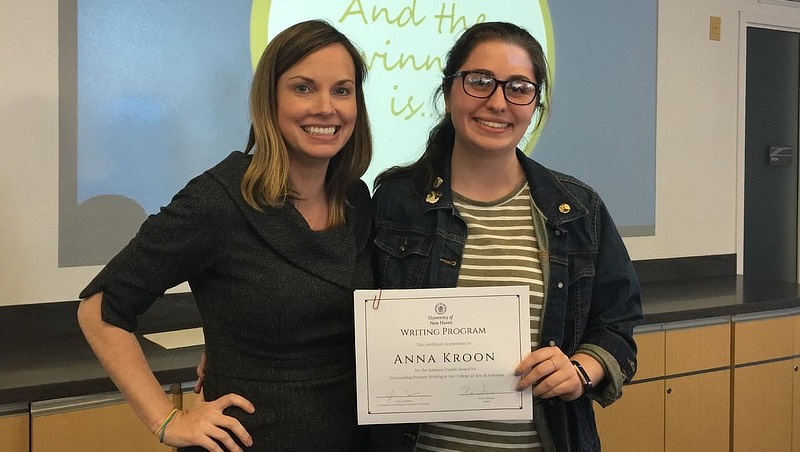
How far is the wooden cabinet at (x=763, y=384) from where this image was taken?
3029mm

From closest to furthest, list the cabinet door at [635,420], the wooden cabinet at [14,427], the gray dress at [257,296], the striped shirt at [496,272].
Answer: the gray dress at [257,296]
the striped shirt at [496,272]
the wooden cabinet at [14,427]
the cabinet door at [635,420]

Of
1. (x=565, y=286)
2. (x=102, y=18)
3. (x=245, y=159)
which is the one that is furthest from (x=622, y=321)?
(x=102, y=18)

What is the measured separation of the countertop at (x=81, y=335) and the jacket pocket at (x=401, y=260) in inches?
32.3

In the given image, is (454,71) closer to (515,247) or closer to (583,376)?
(515,247)

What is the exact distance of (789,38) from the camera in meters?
3.98

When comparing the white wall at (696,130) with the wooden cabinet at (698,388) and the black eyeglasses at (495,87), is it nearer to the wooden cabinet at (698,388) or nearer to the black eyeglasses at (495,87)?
the wooden cabinet at (698,388)

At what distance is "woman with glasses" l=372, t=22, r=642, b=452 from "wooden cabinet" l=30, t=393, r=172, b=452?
86 centimetres

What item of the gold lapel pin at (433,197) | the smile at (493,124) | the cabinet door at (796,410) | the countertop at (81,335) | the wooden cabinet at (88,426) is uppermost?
the smile at (493,124)

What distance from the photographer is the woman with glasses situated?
134 cm

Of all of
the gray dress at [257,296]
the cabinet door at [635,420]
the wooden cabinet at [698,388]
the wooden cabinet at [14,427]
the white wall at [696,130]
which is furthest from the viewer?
the white wall at [696,130]

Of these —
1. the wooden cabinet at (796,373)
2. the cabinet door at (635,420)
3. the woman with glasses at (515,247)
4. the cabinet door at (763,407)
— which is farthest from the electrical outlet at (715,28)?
the woman with glasses at (515,247)

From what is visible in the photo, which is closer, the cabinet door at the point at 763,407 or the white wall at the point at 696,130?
the cabinet door at the point at 763,407
